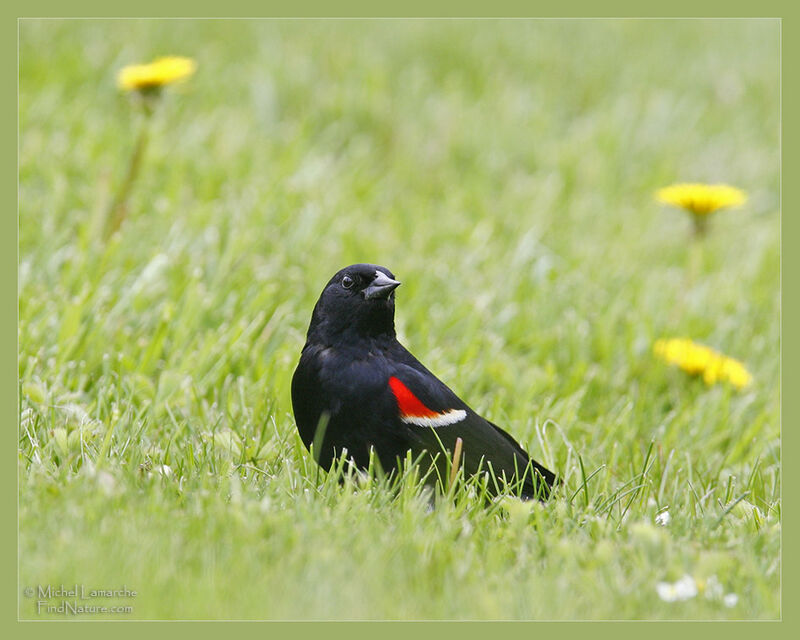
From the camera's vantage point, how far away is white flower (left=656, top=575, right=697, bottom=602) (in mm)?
2697

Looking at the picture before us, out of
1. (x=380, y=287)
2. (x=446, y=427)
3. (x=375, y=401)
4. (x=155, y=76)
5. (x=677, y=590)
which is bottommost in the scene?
(x=677, y=590)

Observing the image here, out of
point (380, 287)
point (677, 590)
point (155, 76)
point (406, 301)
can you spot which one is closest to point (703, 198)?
point (406, 301)

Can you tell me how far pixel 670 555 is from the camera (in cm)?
284

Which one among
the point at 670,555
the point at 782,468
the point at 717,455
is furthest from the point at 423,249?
the point at 670,555

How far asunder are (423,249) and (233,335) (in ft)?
5.72

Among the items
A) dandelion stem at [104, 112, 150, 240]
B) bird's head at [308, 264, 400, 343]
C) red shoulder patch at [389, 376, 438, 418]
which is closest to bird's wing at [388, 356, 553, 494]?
red shoulder patch at [389, 376, 438, 418]

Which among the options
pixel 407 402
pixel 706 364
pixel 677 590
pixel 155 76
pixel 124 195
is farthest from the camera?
pixel 124 195

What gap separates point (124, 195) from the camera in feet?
17.1

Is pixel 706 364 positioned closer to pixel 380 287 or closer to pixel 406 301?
pixel 406 301

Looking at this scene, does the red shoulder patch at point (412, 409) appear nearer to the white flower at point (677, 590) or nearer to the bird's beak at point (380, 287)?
the bird's beak at point (380, 287)

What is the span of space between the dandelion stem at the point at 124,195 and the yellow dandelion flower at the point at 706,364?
2.74 m

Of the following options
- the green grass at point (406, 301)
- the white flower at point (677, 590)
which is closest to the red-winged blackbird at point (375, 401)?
the green grass at point (406, 301)

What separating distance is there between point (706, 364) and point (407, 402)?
2017 millimetres

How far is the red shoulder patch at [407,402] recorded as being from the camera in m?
3.48
